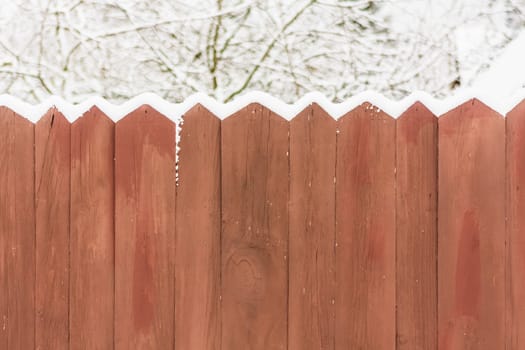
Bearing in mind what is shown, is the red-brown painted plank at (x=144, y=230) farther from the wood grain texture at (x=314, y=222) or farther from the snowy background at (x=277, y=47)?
the snowy background at (x=277, y=47)

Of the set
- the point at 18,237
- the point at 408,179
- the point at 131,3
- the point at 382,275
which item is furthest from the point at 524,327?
the point at 131,3

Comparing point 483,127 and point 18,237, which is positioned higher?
point 483,127

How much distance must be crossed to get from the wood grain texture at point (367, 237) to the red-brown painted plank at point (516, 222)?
1.05ft

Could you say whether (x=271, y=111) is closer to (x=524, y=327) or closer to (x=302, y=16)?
(x=524, y=327)

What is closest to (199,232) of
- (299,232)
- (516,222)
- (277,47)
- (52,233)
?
(299,232)

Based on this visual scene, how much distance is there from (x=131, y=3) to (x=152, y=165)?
3.82 m

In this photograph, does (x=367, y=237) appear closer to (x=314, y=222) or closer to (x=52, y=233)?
(x=314, y=222)

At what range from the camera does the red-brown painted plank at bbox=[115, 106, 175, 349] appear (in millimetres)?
1560

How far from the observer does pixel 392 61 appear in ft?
15.5

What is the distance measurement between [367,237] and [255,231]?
0.32 m

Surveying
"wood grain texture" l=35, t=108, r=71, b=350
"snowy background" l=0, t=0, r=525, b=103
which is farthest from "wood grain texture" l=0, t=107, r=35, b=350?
"snowy background" l=0, t=0, r=525, b=103

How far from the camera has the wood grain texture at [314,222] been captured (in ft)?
4.97

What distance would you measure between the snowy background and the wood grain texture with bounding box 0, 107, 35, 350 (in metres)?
2.99

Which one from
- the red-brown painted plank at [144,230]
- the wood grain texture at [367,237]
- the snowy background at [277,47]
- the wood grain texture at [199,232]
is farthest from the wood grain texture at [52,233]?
the snowy background at [277,47]
